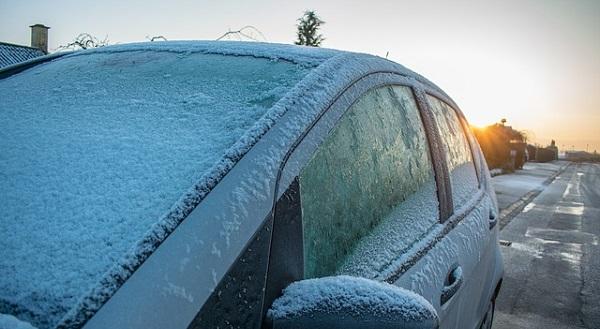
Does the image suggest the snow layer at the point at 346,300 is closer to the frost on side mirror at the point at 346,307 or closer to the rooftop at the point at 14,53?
the frost on side mirror at the point at 346,307

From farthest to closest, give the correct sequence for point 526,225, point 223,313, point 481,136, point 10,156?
point 481,136, point 526,225, point 10,156, point 223,313

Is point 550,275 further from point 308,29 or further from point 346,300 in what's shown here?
point 308,29

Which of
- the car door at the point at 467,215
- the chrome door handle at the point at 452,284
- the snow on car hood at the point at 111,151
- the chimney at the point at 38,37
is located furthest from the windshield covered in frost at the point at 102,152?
the chimney at the point at 38,37

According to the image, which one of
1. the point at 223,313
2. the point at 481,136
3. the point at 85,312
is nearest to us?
the point at 85,312

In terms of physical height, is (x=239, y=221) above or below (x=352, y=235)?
above

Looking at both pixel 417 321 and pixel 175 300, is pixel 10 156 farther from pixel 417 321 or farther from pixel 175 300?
pixel 417 321

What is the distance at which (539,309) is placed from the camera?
4.62 m

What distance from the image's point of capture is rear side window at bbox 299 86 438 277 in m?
1.28

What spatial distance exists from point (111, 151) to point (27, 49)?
29.9 metres

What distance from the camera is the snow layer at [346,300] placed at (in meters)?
1.00

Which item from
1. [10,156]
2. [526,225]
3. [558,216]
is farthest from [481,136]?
[10,156]

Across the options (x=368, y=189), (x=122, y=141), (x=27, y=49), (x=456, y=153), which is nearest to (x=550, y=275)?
(x=456, y=153)

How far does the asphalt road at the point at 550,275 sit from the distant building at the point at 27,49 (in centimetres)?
1893

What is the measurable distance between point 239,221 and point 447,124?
1776 mm
